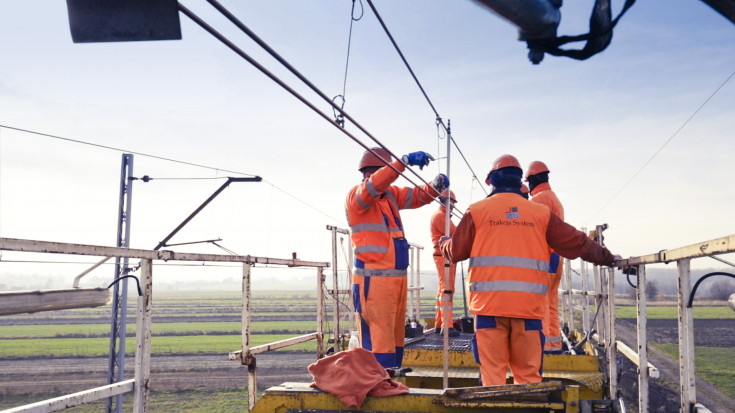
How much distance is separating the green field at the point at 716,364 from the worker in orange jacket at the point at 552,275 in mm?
10720

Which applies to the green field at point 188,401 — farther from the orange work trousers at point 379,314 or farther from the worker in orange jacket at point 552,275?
the orange work trousers at point 379,314

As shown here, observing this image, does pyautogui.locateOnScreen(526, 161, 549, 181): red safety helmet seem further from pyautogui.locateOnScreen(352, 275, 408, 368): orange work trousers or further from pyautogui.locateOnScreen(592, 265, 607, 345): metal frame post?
pyautogui.locateOnScreen(352, 275, 408, 368): orange work trousers

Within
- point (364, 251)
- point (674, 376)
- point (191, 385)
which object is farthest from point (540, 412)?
point (191, 385)

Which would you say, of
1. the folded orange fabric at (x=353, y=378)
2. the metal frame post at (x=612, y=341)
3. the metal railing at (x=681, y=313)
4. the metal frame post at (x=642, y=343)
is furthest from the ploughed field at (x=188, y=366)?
the metal frame post at (x=642, y=343)

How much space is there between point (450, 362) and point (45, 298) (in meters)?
3.48

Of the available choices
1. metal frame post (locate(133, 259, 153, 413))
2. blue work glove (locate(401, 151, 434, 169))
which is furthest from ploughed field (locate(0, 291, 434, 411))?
metal frame post (locate(133, 259, 153, 413))

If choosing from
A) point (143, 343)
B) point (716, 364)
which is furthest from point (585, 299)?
point (716, 364)

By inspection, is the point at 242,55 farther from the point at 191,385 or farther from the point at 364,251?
the point at 191,385

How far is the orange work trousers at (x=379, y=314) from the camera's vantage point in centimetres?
461

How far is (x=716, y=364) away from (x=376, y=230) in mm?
20074

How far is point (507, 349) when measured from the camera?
3654 millimetres

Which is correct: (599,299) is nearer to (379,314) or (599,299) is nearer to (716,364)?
(379,314)

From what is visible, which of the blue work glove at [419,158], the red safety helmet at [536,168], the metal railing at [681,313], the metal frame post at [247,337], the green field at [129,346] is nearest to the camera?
the metal railing at [681,313]

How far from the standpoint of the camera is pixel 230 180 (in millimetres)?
11578
